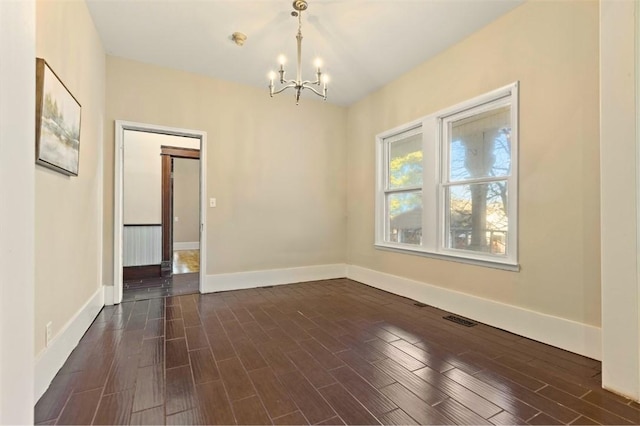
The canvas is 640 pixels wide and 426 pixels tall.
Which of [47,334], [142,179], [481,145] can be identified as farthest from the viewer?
[142,179]

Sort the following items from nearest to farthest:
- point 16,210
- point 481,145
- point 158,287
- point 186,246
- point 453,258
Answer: point 16,210, point 481,145, point 453,258, point 158,287, point 186,246

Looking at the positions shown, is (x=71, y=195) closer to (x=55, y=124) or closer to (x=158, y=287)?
(x=55, y=124)

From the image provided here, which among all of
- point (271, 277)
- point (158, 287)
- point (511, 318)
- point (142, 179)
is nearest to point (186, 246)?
point (142, 179)

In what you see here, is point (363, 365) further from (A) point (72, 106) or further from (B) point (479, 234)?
(A) point (72, 106)

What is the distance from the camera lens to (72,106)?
7.57ft

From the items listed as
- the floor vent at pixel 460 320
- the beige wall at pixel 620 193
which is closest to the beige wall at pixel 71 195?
the floor vent at pixel 460 320

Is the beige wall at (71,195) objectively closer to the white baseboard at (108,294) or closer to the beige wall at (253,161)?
the white baseboard at (108,294)

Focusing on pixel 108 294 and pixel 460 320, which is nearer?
pixel 460 320

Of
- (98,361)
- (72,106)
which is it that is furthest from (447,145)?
(98,361)

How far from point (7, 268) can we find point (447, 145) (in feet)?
12.0

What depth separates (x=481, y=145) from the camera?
314cm

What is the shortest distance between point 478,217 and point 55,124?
3.66m

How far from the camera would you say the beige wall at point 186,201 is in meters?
Answer: 9.27

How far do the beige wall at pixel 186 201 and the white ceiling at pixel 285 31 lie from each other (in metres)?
5.94
